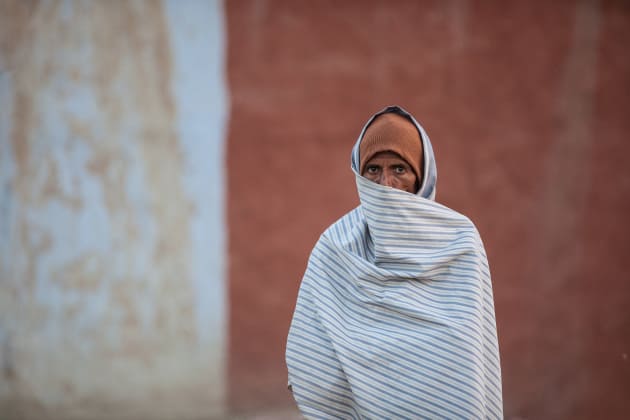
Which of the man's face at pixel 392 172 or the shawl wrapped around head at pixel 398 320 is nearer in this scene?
the shawl wrapped around head at pixel 398 320

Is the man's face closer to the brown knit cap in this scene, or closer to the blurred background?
the brown knit cap

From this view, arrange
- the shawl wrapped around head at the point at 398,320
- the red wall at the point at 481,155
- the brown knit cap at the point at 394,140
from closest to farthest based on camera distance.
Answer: the shawl wrapped around head at the point at 398,320, the brown knit cap at the point at 394,140, the red wall at the point at 481,155

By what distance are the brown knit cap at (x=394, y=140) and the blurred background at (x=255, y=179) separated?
2.14 metres

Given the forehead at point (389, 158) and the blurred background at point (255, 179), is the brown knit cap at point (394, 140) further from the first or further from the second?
the blurred background at point (255, 179)

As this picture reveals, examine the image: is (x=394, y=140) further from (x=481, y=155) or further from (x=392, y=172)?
(x=481, y=155)

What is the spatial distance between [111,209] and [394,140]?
2475mm

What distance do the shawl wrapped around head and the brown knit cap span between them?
3 cm

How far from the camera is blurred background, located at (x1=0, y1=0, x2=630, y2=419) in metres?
4.45

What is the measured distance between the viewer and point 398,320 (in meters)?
2.32

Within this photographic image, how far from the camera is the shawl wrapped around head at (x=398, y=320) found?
2.24 meters

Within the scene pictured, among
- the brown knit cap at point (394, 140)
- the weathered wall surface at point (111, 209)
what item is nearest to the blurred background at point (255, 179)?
the weathered wall surface at point (111, 209)

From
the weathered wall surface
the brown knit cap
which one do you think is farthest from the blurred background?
the brown knit cap

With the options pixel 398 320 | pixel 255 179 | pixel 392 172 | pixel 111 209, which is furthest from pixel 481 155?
pixel 398 320

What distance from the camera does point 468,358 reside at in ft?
7.30
